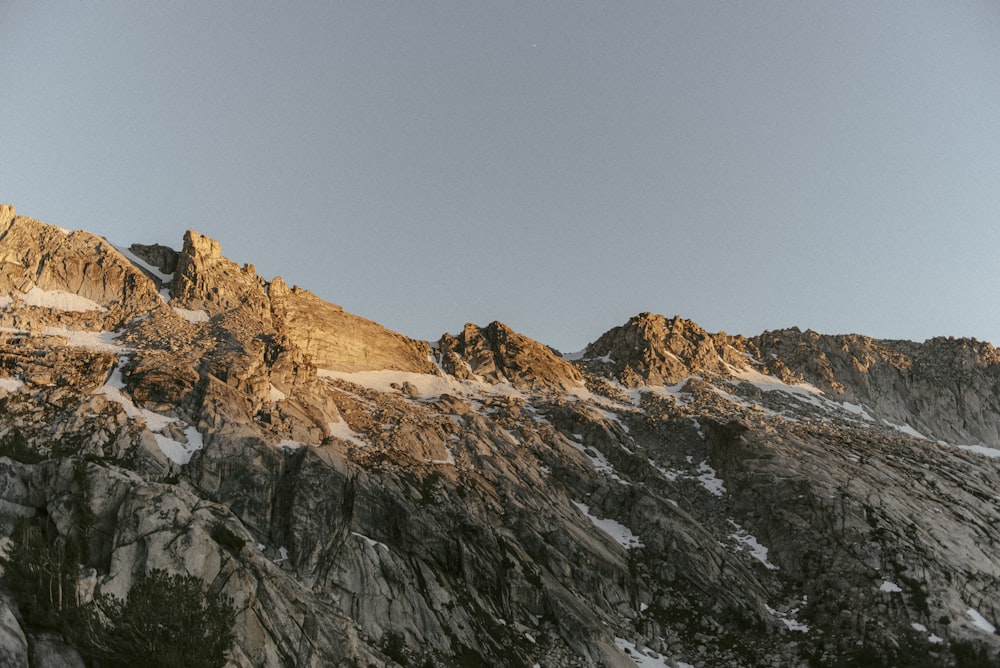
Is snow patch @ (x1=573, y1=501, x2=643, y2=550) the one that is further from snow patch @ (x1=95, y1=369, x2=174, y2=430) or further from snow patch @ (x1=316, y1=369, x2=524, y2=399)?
snow patch @ (x1=95, y1=369, x2=174, y2=430)

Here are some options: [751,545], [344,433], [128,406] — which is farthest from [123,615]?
[751,545]

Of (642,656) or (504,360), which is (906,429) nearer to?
(504,360)

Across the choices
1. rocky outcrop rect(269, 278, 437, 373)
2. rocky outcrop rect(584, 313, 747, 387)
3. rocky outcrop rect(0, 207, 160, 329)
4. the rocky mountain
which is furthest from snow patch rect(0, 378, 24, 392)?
rocky outcrop rect(584, 313, 747, 387)

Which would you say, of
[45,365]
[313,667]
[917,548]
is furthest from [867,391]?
[45,365]

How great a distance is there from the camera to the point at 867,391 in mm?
140125

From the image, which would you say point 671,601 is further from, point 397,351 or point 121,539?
point 397,351

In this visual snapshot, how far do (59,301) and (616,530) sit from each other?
80.0 m

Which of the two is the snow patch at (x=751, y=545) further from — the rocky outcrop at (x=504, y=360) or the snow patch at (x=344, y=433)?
the rocky outcrop at (x=504, y=360)

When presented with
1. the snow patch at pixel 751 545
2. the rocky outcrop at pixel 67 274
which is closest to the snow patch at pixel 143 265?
the rocky outcrop at pixel 67 274

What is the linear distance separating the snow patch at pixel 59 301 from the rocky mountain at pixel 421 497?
396mm

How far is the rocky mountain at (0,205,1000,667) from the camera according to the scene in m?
50.3

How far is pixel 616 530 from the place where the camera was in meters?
78.6

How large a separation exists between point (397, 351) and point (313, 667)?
76.1 metres

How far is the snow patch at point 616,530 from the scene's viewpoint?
250 ft
